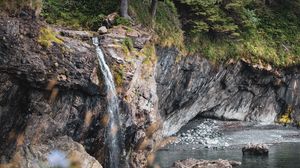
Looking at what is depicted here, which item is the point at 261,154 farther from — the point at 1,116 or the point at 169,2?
the point at 1,116

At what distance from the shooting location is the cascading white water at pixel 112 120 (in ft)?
74.3

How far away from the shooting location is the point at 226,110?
155 feet

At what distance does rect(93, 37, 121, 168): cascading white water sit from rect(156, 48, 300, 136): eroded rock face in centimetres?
1314

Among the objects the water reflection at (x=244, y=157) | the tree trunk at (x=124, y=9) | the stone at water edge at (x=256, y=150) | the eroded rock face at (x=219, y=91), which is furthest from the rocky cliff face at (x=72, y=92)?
the stone at water edge at (x=256, y=150)

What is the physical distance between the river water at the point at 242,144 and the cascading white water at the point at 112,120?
7.09 m

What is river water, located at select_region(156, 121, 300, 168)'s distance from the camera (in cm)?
3138

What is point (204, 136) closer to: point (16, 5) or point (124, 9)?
point (124, 9)

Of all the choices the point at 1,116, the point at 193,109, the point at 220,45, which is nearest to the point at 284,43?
the point at 220,45

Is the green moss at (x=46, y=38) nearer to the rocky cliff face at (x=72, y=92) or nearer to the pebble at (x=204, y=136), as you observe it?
the rocky cliff face at (x=72, y=92)

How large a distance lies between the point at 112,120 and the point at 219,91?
79.7 feet

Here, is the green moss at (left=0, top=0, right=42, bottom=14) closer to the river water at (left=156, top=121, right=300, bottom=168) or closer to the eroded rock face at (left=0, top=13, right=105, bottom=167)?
the eroded rock face at (left=0, top=13, right=105, bottom=167)

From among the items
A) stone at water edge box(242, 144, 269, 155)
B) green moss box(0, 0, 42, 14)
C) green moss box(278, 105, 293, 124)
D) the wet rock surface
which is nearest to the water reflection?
stone at water edge box(242, 144, 269, 155)

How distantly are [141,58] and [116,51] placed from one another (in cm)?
231

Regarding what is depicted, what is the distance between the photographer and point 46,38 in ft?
66.5
